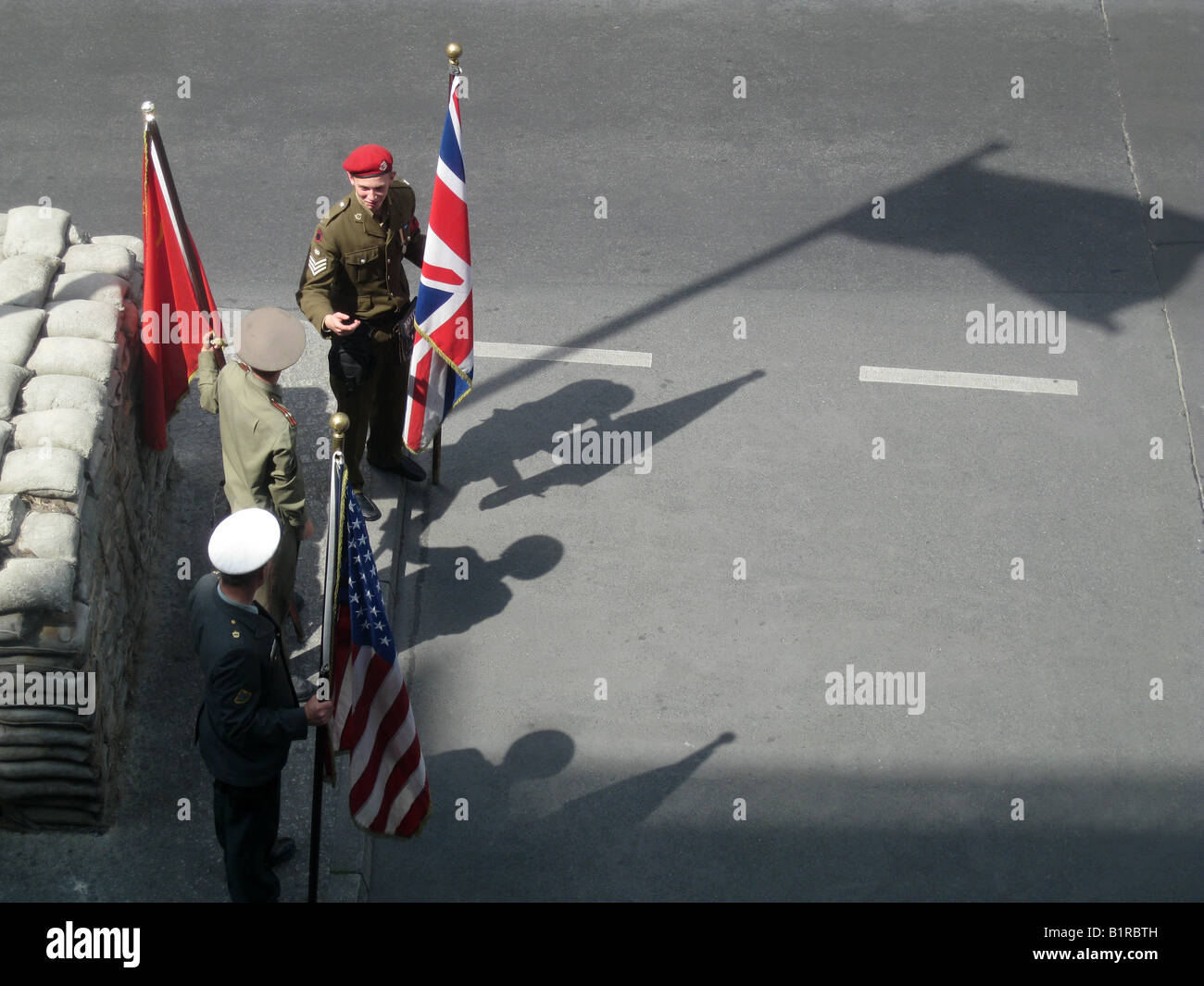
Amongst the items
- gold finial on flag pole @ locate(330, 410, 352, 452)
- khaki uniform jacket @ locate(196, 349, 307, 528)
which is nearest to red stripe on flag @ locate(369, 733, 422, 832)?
khaki uniform jacket @ locate(196, 349, 307, 528)

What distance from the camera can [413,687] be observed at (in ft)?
24.7

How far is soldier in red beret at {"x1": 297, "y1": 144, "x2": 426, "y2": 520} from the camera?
25.1 ft

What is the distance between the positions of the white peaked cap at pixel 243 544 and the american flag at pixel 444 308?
2.63 meters

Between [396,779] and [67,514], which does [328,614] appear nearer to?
[396,779]

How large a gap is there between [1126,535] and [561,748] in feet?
11.8

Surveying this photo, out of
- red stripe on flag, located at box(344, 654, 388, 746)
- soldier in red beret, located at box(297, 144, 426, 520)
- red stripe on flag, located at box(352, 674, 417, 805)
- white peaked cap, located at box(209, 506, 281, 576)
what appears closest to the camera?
white peaked cap, located at box(209, 506, 281, 576)

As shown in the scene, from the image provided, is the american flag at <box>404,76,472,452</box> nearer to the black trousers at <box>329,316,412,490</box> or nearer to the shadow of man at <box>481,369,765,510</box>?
the black trousers at <box>329,316,412,490</box>

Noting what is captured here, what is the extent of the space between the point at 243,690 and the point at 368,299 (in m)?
3.02

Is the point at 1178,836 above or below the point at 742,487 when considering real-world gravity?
below

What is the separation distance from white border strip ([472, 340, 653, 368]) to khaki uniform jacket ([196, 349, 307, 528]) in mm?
2842

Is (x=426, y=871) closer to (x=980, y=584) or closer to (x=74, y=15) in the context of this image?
(x=980, y=584)

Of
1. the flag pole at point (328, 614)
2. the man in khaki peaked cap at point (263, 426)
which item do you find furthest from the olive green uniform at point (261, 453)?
the flag pole at point (328, 614)

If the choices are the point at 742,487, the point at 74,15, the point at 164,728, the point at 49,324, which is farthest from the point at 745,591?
the point at 74,15
